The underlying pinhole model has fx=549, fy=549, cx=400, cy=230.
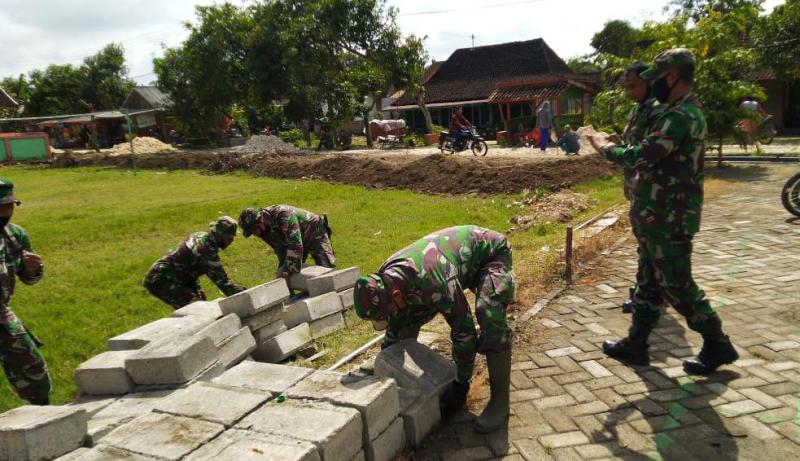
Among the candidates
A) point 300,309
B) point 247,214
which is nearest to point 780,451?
point 300,309

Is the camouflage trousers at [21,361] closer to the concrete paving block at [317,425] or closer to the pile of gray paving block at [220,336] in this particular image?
the pile of gray paving block at [220,336]

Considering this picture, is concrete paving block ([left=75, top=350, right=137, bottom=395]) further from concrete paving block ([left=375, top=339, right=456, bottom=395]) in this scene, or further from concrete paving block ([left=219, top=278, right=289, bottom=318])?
concrete paving block ([left=375, top=339, right=456, bottom=395])

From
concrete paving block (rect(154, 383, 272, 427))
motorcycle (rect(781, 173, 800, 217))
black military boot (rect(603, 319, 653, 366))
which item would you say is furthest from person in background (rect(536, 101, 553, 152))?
concrete paving block (rect(154, 383, 272, 427))

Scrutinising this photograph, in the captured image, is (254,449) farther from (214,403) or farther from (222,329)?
(222,329)

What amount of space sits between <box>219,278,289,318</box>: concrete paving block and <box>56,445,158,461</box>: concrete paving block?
1.74 m

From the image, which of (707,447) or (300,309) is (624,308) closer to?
(707,447)

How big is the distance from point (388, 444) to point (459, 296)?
35.0 inches

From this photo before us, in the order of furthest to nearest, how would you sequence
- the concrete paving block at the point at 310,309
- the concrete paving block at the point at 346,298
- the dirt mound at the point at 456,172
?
the dirt mound at the point at 456,172 < the concrete paving block at the point at 346,298 < the concrete paving block at the point at 310,309

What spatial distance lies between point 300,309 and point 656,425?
3102 mm

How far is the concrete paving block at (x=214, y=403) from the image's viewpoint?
2828 mm

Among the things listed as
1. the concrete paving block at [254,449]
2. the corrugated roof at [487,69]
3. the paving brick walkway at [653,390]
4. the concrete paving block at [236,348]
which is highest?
the corrugated roof at [487,69]

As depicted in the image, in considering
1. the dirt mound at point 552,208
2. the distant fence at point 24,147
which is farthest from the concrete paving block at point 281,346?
the distant fence at point 24,147

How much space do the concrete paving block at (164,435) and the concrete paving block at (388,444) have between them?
75cm

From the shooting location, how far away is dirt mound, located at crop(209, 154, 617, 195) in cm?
1336
